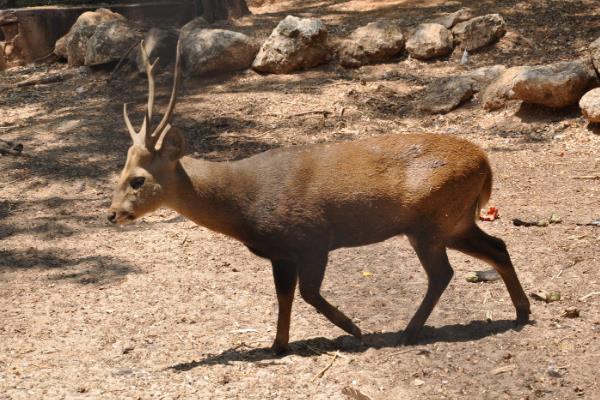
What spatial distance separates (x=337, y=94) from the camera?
1128 centimetres

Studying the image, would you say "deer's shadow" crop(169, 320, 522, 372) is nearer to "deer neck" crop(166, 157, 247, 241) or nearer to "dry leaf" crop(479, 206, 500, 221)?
"deer neck" crop(166, 157, 247, 241)

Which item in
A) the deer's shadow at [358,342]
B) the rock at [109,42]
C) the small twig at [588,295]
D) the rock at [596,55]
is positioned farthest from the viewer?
the rock at [109,42]

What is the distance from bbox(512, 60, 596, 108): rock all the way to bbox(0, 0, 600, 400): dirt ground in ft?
0.79

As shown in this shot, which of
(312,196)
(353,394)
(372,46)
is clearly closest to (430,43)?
(372,46)

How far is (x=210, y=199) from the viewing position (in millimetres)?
5289

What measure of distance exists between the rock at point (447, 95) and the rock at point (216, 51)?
2.76m

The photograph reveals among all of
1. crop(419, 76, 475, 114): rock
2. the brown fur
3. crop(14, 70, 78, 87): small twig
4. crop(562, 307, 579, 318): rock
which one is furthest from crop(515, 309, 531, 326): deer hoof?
crop(14, 70, 78, 87): small twig

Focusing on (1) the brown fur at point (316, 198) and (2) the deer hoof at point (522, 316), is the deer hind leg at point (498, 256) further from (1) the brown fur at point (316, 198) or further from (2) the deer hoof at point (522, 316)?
(1) the brown fur at point (316, 198)

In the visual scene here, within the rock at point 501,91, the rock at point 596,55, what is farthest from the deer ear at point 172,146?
the rock at point 596,55

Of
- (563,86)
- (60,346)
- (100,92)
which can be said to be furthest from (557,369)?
(100,92)

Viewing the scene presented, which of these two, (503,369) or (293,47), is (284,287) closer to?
(503,369)

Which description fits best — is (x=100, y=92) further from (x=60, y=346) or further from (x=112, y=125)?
(x=60, y=346)

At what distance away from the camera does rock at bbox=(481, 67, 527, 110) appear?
10.1 metres

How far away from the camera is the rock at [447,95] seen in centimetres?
1054
